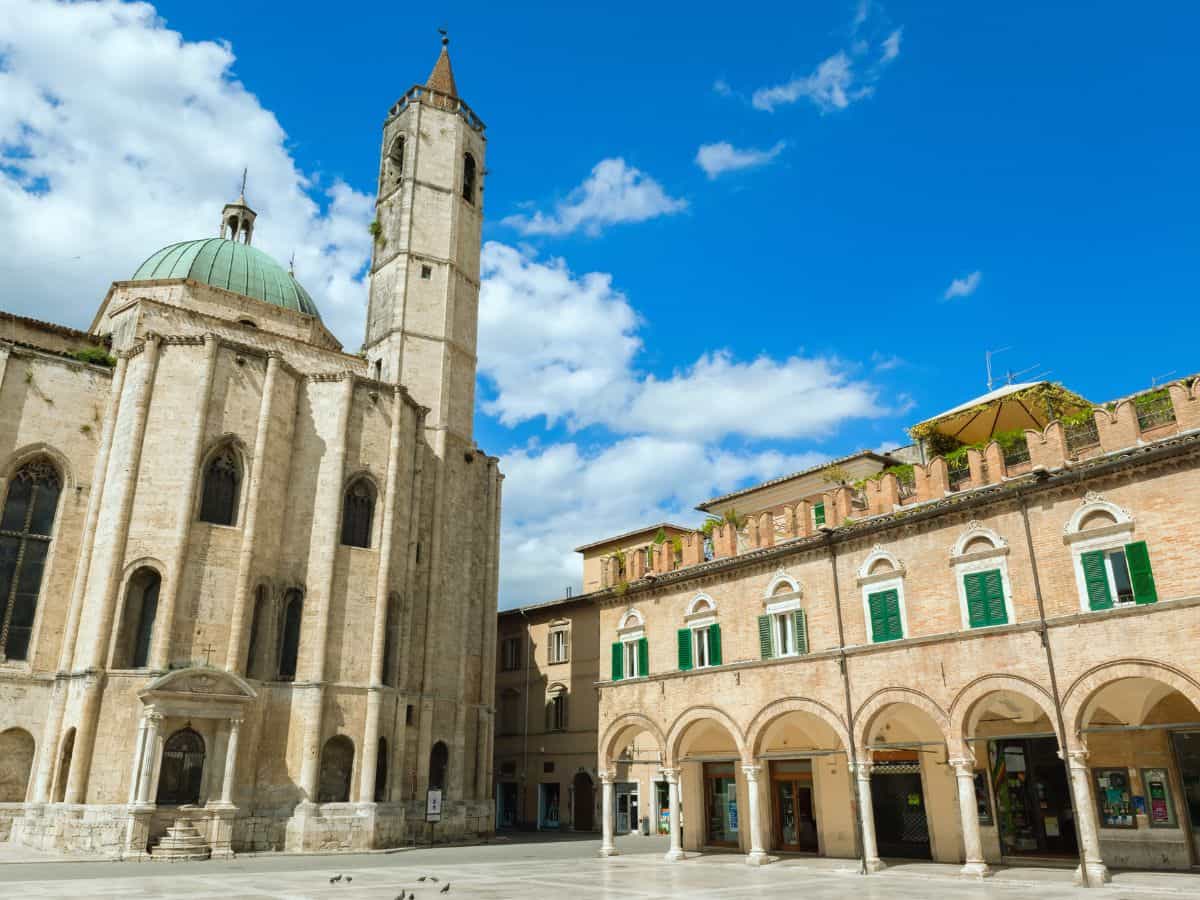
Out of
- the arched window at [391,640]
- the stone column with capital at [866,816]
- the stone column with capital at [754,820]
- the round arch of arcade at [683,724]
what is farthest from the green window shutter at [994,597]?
the arched window at [391,640]

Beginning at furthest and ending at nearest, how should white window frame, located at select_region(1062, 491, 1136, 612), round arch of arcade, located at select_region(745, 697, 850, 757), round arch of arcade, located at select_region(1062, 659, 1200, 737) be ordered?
round arch of arcade, located at select_region(745, 697, 850, 757) < white window frame, located at select_region(1062, 491, 1136, 612) < round arch of arcade, located at select_region(1062, 659, 1200, 737)

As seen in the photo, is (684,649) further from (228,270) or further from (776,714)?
(228,270)

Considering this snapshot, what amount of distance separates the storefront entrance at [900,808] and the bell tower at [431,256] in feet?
68.7

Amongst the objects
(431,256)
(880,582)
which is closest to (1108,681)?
(880,582)

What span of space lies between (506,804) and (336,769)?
16835 millimetres

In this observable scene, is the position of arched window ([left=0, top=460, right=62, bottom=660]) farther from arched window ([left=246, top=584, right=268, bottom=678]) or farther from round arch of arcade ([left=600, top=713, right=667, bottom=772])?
round arch of arcade ([left=600, top=713, right=667, bottom=772])

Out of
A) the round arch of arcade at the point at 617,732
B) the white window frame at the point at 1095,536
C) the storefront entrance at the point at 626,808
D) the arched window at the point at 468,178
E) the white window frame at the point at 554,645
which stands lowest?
the storefront entrance at the point at 626,808

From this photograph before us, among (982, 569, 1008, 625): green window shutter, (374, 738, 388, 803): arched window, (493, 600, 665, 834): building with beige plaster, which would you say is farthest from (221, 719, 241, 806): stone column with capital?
(982, 569, 1008, 625): green window shutter

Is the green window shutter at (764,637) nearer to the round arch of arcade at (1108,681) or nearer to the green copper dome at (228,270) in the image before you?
the round arch of arcade at (1108,681)

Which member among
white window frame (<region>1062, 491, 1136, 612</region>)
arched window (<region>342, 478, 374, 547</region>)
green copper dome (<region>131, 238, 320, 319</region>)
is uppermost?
green copper dome (<region>131, 238, 320, 319</region>)

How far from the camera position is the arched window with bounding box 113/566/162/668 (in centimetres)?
2717

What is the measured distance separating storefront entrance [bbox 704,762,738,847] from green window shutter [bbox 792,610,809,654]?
6.21 m

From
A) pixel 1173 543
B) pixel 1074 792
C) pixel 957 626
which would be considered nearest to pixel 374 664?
pixel 957 626

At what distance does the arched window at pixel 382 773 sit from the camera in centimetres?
2992
